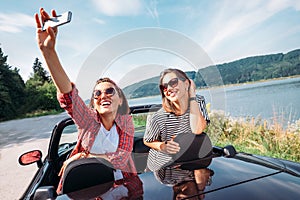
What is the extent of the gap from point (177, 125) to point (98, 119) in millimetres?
692

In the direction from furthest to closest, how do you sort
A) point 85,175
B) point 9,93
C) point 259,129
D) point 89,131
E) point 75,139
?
point 9,93 → point 259,129 → point 75,139 → point 89,131 → point 85,175

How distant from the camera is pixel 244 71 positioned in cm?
693

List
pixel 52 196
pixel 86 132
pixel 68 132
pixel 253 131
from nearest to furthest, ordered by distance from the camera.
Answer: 1. pixel 52 196
2. pixel 86 132
3. pixel 68 132
4. pixel 253 131

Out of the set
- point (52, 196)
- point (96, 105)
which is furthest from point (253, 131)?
point (52, 196)

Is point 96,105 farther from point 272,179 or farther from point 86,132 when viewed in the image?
point 272,179

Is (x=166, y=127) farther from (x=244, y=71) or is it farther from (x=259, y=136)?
(x=244, y=71)

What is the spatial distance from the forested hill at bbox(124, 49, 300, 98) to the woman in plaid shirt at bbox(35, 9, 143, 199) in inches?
12.5

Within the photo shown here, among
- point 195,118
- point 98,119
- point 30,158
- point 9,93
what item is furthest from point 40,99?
point 195,118

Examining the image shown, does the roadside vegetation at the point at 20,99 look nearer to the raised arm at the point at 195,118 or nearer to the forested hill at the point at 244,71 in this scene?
the forested hill at the point at 244,71

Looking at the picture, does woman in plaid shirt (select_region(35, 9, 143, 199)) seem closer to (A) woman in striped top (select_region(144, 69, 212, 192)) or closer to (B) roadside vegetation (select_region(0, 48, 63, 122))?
(A) woman in striped top (select_region(144, 69, 212, 192))

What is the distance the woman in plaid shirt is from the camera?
161 centimetres

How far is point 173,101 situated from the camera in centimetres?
209

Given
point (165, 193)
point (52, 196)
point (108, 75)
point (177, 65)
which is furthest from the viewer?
point (177, 65)

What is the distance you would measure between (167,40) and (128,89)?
0.56 m
